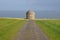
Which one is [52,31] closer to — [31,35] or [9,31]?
[31,35]

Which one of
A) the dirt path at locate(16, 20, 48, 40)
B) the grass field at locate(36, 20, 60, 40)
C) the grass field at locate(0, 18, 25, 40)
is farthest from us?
the grass field at locate(36, 20, 60, 40)

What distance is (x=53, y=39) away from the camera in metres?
16.3

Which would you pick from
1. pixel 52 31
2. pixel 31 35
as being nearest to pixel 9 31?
pixel 31 35

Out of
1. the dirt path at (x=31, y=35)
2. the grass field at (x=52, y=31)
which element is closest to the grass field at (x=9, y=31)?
the dirt path at (x=31, y=35)

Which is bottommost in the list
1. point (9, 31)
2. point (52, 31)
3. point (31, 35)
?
point (52, 31)

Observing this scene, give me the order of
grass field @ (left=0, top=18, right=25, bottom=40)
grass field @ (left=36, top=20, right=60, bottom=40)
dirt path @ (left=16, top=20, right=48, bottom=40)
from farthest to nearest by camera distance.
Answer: grass field @ (left=36, top=20, right=60, bottom=40), grass field @ (left=0, top=18, right=25, bottom=40), dirt path @ (left=16, top=20, right=48, bottom=40)

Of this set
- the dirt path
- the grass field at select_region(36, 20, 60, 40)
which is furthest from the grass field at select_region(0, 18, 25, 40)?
the grass field at select_region(36, 20, 60, 40)

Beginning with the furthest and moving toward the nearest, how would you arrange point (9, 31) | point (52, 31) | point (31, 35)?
point (52, 31) → point (9, 31) → point (31, 35)

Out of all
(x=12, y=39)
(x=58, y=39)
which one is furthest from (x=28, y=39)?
(x=58, y=39)

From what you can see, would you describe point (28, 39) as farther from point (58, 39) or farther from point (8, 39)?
point (58, 39)

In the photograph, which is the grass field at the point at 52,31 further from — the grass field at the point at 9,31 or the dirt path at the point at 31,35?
the grass field at the point at 9,31

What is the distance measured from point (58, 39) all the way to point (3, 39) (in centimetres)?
485

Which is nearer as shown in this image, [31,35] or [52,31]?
[31,35]

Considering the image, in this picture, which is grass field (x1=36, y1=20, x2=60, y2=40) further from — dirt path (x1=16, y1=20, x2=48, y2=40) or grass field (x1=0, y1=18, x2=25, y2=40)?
grass field (x1=0, y1=18, x2=25, y2=40)
